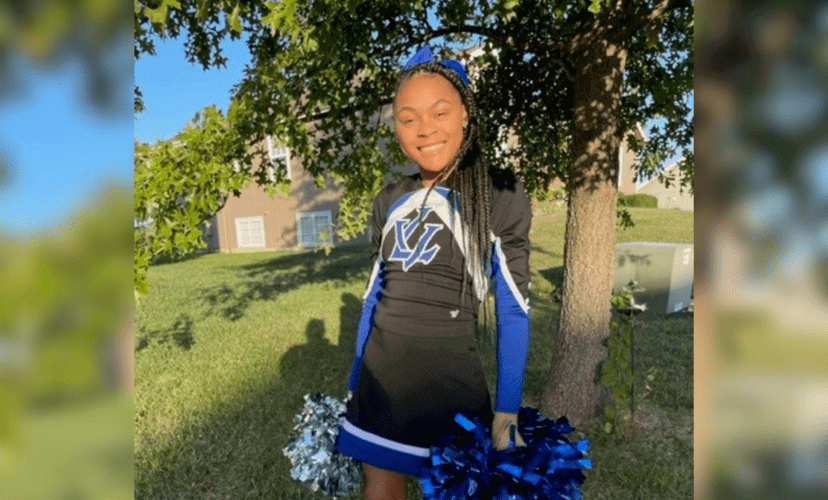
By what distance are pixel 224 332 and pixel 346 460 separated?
6.72m

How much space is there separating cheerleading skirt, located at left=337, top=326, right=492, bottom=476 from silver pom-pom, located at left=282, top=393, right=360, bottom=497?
0.16 m

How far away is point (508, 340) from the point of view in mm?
1795

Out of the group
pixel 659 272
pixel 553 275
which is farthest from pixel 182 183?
pixel 553 275

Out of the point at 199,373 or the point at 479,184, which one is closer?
the point at 479,184

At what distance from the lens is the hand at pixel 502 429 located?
5.56 feet

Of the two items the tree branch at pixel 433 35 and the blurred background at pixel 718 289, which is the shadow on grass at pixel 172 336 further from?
the blurred background at pixel 718 289

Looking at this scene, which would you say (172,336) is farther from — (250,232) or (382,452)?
(250,232)

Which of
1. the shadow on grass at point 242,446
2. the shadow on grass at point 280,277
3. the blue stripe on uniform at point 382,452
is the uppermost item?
the blue stripe on uniform at point 382,452

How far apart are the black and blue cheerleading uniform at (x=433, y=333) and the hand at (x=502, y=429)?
0.08 ft

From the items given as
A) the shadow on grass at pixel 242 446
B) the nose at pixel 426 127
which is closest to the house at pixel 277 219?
the shadow on grass at pixel 242 446

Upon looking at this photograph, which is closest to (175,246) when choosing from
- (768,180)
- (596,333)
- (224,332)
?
(596,333)

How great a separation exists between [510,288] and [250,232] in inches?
957

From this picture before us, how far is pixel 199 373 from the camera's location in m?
6.24

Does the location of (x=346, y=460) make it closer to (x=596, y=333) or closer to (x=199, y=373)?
(x=596, y=333)
